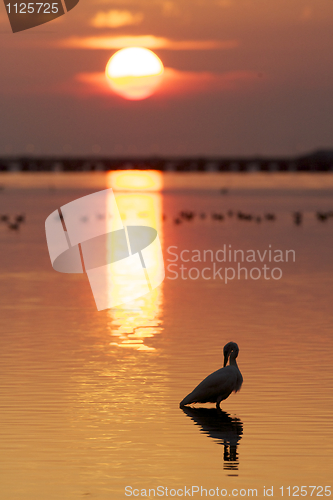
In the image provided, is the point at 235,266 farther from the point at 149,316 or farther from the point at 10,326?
the point at 10,326

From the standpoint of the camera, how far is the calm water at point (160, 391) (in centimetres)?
945

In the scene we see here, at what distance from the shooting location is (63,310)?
65.8ft

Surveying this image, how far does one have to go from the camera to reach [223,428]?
11078 mm

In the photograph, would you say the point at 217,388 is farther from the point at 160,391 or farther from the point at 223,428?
the point at 160,391

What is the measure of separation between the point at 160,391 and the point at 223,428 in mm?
1718

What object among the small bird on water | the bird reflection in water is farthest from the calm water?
the small bird on water

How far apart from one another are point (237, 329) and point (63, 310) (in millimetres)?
4144

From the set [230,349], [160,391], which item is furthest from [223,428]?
[160,391]

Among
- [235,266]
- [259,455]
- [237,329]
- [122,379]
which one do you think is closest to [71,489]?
[259,455]

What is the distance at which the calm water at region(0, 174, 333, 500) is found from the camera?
372 inches

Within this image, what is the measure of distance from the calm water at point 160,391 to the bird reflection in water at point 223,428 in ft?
0.07

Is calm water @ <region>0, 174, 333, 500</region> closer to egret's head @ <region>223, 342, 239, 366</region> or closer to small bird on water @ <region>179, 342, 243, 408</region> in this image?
small bird on water @ <region>179, 342, 243, 408</region>

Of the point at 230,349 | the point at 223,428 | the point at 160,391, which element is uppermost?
the point at 230,349

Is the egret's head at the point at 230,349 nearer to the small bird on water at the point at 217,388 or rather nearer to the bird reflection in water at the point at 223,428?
the small bird on water at the point at 217,388
